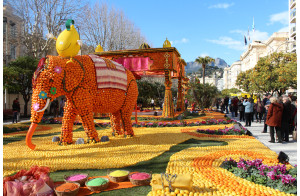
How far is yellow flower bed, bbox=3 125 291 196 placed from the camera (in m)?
3.69

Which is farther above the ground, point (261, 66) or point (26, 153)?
point (261, 66)

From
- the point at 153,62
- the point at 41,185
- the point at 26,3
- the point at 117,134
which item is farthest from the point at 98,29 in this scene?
the point at 41,185

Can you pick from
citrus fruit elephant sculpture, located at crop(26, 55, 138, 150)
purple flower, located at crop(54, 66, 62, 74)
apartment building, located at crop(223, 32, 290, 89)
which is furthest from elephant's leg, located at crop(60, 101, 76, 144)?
apartment building, located at crop(223, 32, 290, 89)

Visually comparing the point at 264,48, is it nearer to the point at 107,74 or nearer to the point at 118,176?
the point at 107,74

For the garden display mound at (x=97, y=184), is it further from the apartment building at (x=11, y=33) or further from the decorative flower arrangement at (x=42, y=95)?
the apartment building at (x=11, y=33)

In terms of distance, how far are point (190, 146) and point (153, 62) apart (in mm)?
8036

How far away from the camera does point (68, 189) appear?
3395mm

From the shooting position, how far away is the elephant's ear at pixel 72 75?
627 centimetres

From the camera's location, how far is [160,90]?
32531mm

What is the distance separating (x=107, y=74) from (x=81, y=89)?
3.00 feet

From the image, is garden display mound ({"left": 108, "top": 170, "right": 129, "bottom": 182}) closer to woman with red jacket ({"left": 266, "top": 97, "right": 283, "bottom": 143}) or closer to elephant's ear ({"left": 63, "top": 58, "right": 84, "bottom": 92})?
elephant's ear ({"left": 63, "top": 58, "right": 84, "bottom": 92})

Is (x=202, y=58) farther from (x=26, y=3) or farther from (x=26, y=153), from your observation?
(x=26, y=153)

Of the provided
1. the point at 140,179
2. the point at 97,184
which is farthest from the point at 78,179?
the point at 140,179

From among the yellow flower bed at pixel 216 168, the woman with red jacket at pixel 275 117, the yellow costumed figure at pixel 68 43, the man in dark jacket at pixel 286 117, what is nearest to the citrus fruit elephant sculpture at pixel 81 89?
the yellow costumed figure at pixel 68 43
